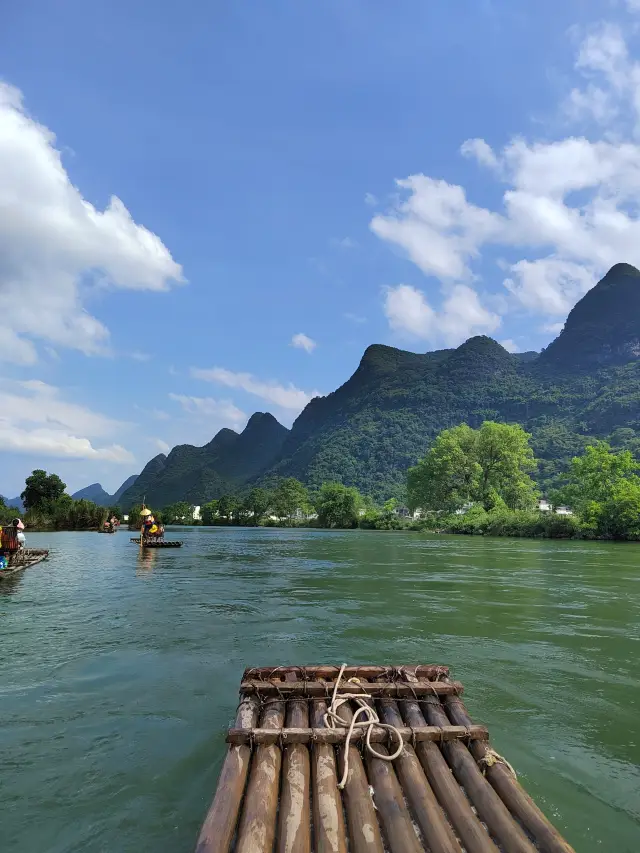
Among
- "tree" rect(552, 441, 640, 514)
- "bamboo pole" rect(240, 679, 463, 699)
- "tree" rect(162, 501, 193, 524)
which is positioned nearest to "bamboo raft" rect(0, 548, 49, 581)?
"bamboo pole" rect(240, 679, 463, 699)

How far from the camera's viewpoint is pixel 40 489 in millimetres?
92188

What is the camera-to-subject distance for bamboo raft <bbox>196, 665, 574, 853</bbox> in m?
3.30

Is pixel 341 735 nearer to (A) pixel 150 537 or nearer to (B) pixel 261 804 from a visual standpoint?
(B) pixel 261 804

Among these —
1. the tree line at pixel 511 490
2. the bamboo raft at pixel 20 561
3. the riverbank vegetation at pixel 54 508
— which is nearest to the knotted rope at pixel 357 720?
the bamboo raft at pixel 20 561

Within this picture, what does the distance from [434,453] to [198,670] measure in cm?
7416

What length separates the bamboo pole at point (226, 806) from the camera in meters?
3.24

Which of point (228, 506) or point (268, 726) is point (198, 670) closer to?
point (268, 726)

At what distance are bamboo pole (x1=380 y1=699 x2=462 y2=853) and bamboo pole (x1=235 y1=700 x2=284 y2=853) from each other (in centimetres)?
97

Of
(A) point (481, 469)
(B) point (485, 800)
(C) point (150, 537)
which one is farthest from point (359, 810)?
(A) point (481, 469)

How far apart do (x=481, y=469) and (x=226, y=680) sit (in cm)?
7205

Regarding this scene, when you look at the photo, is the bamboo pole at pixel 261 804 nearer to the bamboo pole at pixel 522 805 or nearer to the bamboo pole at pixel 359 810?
the bamboo pole at pixel 359 810

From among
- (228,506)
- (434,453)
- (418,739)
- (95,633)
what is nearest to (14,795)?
(418,739)

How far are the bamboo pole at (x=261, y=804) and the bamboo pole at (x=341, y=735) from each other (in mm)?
100

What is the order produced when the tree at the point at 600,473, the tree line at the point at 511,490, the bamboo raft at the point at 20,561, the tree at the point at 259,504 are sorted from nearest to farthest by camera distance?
1. the bamboo raft at the point at 20,561
2. the tree line at the point at 511,490
3. the tree at the point at 600,473
4. the tree at the point at 259,504
